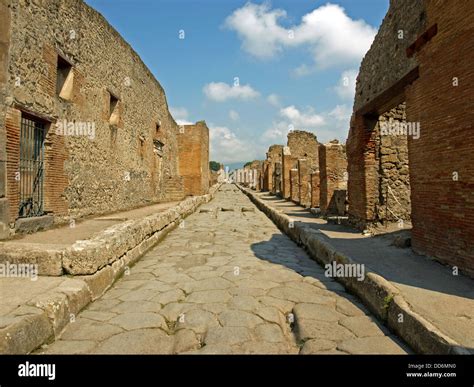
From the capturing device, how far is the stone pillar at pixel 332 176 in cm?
1065

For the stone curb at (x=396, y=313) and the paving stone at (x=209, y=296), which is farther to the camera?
the paving stone at (x=209, y=296)

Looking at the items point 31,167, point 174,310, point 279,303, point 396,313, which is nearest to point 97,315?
point 174,310

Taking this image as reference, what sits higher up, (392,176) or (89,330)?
(392,176)

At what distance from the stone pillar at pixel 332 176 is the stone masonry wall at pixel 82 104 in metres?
6.80

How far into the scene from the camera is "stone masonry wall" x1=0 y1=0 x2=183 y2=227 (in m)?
5.51

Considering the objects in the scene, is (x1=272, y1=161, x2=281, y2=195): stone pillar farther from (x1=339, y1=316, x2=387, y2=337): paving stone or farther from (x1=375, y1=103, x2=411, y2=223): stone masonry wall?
(x1=339, y1=316, x2=387, y2=337): paving stone

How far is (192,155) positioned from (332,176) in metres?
11.0

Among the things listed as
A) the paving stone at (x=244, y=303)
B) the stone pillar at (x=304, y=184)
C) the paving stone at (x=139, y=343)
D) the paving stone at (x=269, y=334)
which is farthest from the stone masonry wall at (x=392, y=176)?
the stone pillar at (x=304, y=184)

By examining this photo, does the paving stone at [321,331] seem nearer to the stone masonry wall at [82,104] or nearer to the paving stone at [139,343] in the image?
the paving stone at [139,343]

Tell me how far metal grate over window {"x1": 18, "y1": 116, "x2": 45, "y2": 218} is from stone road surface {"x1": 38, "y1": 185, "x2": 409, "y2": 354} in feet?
8.80

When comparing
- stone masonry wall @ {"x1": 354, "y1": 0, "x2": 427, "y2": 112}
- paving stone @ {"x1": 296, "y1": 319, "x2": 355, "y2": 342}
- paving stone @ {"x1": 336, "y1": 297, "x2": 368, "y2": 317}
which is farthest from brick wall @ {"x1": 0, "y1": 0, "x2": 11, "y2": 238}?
stone masonry wall @ {"x1": 354, "y1": 0, "x2": 427, "y2": 112}

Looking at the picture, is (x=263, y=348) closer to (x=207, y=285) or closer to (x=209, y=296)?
(x=209, y=296)

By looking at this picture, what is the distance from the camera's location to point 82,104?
7910 millimetres
